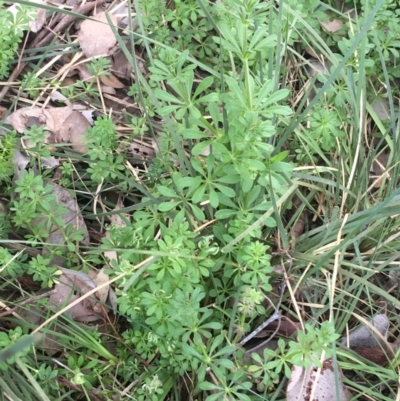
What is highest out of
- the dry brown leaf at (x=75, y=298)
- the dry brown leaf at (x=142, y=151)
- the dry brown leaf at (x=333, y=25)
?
the dry brown leaf at (x=333, y=25)

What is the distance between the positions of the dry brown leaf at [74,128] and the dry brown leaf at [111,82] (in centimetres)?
27

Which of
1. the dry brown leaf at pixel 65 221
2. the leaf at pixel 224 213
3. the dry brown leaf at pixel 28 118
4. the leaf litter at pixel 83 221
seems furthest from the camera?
the dry brown leaf at pixel 28 118

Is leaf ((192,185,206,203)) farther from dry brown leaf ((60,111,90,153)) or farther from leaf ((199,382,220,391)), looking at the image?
dry brown leaf ((60,111,90,153))

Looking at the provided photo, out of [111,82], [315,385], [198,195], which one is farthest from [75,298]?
[111,82]

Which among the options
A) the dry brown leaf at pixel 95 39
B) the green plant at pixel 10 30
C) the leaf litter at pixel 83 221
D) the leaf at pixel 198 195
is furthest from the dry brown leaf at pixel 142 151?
the leaf at pixel 198 195

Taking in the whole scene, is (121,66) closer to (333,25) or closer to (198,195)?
(333,25)

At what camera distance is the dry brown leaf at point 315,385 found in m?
1.99

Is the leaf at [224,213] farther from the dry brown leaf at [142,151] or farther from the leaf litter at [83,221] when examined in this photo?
the dry brown leaf at [142,151]

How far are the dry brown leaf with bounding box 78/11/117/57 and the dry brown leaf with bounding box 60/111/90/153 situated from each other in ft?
1.43

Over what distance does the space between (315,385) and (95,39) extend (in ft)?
7.21

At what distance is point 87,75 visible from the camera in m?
2.80

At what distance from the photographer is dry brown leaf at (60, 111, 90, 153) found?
262 cm

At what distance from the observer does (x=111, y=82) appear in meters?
2.81

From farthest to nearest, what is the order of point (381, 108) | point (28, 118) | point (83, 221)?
point (381, 108)
point (28, 118)
point (83, 221)
